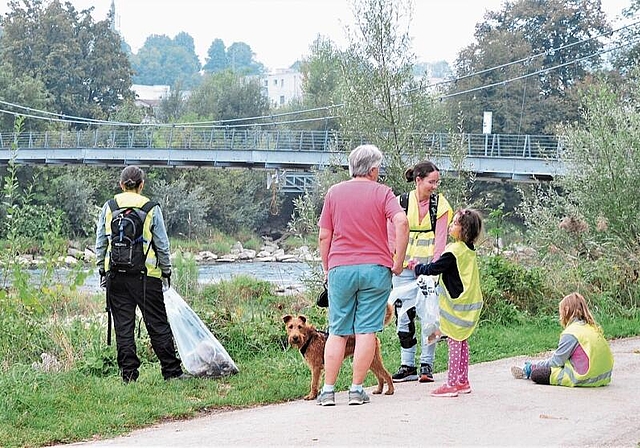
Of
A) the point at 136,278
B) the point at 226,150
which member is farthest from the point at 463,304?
the point at 226,150

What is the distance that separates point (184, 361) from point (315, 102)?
50859mm

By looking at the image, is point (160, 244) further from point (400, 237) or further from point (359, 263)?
point (400, 237)

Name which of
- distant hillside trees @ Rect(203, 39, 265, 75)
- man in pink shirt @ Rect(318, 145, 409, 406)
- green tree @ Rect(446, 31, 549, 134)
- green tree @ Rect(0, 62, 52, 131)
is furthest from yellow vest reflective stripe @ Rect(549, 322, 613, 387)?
distant hillside trees @ Rect(203, 39, 265, 75)

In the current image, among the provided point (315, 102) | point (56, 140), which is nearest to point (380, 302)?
point (56, 140)

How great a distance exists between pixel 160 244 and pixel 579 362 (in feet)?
9.76

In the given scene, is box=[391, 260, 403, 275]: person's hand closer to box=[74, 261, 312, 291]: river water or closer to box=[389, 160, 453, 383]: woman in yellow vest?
box=[389, 160, 453, 383]: woman in yellow vest

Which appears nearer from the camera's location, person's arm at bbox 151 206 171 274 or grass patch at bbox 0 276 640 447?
grass patch at bbox 0 276 640 447

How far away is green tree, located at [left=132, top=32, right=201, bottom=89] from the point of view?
465 feet

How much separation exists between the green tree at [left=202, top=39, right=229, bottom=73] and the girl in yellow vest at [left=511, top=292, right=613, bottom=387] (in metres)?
155

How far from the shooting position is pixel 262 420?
561cm

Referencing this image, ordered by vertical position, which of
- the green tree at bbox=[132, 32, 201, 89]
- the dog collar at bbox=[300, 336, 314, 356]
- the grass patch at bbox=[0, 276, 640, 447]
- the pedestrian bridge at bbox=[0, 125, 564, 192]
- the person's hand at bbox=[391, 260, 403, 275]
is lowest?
the grass patch at bbox=[0, 276, 640, 447]

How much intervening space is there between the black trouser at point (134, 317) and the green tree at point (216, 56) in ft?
506

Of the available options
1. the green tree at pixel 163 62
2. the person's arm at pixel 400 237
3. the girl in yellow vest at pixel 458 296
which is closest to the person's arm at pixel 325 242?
the person's arm at pixel 400 237

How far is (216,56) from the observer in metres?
161
